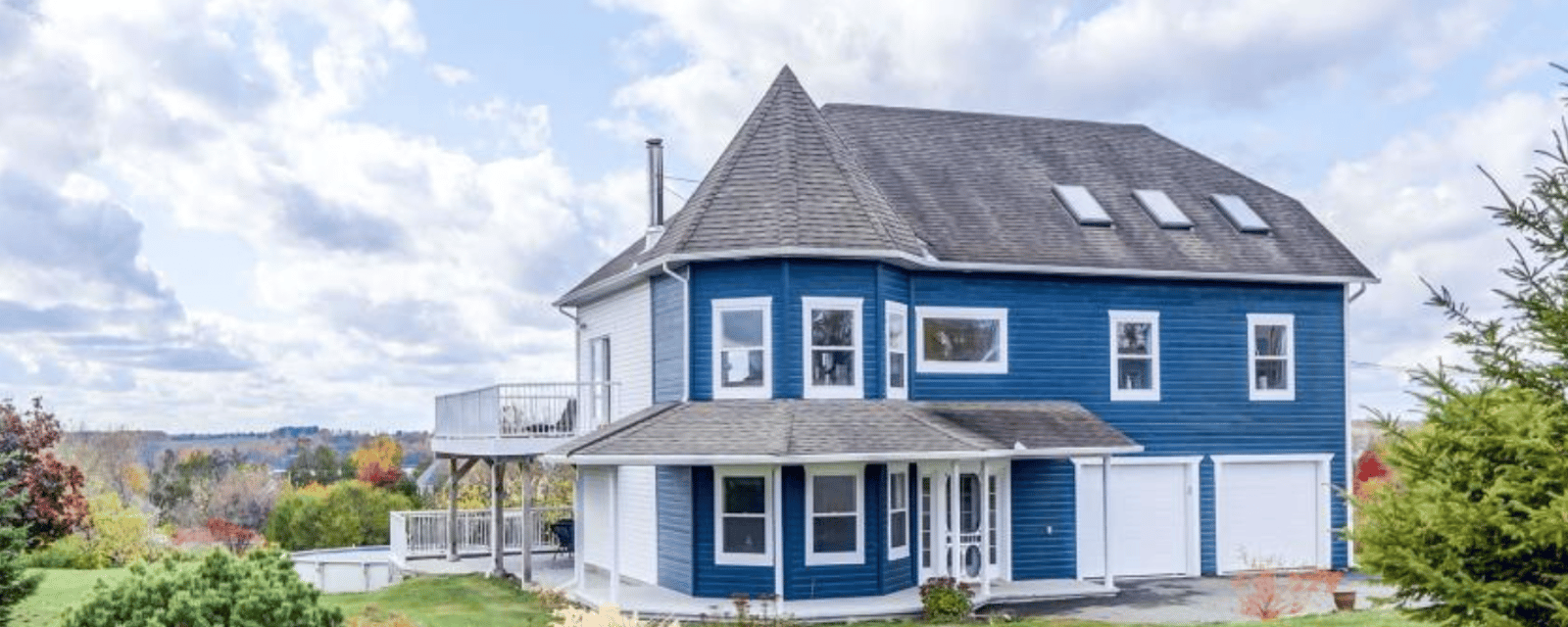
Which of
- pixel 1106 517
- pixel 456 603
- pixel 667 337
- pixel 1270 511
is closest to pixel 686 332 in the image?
pixel 667 337

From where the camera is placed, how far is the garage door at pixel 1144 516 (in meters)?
25.4

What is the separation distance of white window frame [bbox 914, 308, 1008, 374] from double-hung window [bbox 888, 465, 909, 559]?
6.96 ft

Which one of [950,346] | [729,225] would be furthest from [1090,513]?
[729,225]

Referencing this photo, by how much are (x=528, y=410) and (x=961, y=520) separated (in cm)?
776

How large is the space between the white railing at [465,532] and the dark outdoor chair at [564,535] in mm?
346

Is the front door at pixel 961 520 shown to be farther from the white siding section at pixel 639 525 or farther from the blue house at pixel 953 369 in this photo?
the white siding section at pixel 639 525

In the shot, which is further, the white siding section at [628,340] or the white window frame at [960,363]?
the white siding section at [628,340]

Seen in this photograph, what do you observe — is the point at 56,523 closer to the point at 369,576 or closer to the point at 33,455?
the point at 33,455

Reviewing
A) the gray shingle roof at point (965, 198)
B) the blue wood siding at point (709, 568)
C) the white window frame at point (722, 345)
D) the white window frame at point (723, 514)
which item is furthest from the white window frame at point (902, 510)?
the gray shingle roof at point (965, 198)

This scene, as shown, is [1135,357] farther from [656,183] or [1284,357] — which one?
[656,183]

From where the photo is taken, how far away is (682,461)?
801 inches

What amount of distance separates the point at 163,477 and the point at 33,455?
118 ft

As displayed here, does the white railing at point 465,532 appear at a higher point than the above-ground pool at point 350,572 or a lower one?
higher

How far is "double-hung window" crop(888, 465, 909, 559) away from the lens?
22.4m
